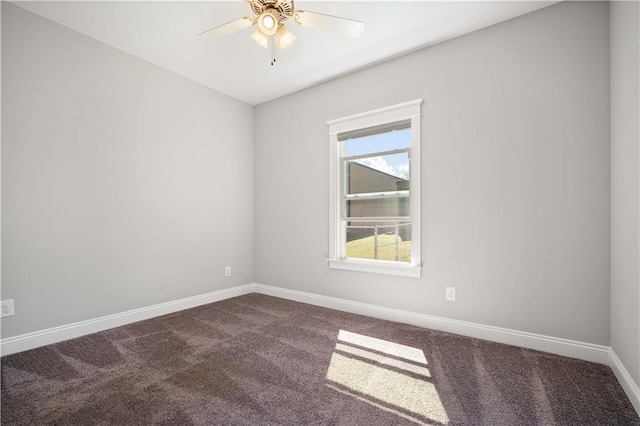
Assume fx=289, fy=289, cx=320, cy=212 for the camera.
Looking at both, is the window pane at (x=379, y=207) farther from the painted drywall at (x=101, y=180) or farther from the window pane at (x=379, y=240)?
the painted drywall at (x=101, y=180)

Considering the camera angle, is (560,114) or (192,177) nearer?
(560,114)

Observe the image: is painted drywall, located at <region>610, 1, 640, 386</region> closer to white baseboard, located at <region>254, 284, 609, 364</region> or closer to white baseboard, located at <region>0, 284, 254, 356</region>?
white baseboard, located at <region>254, 284, 609, 364</region>

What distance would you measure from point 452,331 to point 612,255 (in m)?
1.33

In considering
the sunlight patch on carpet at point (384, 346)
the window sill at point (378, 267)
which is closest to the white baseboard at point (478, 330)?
the window sill at point (378, 267)

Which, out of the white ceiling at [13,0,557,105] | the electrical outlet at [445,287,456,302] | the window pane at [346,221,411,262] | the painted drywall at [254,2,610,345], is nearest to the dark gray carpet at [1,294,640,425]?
the electrical outlet at [445,287,456,302]

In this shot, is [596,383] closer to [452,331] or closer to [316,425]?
[452,331]

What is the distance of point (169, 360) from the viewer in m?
2.21

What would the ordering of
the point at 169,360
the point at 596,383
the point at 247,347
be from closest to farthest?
the point at 596,383 → the point at 169,360 → the point at 247,347

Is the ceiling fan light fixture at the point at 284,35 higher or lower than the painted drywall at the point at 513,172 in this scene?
higher

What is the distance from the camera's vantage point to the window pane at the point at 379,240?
311 cm

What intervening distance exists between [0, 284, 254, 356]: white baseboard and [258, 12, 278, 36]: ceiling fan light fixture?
9.65ft

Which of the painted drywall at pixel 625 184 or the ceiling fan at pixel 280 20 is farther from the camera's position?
the ceiling fan at pixel 280 20

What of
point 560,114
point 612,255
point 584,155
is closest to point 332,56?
point 560,114

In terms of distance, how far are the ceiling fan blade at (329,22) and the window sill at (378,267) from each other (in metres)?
2.15
